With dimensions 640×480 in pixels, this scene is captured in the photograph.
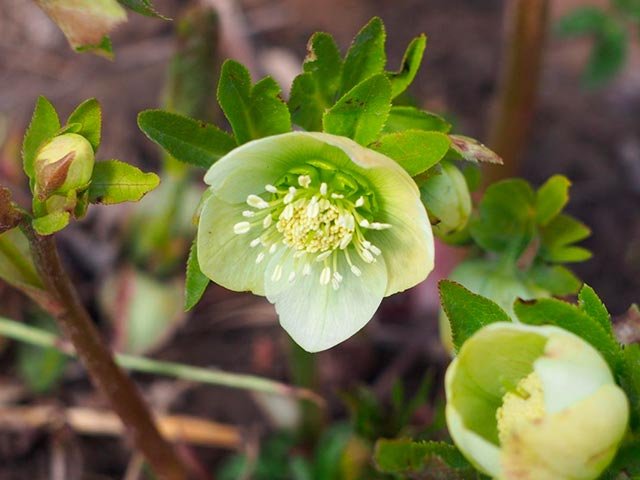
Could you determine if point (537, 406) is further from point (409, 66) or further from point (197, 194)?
point (197, 194)

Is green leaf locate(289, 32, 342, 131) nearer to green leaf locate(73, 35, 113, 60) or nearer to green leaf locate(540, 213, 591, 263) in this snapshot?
green leaf locate(73, 35, 113, 60)

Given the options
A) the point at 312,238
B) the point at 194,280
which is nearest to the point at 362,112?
the point at 312,238

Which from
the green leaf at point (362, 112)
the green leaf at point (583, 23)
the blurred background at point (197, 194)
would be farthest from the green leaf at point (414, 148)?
the green leaf at point (583, 23)

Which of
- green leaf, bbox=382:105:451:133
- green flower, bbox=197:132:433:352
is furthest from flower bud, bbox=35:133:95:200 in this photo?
green leaf, bbox=382:105:451:133

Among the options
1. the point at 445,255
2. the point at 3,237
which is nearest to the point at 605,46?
the point at 445,255

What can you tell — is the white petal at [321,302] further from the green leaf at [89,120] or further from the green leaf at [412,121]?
the green leaf at [89,120]

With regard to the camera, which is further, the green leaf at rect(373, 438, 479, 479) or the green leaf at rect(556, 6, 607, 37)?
the green leaf at rect(556, 6, 607, 37)
